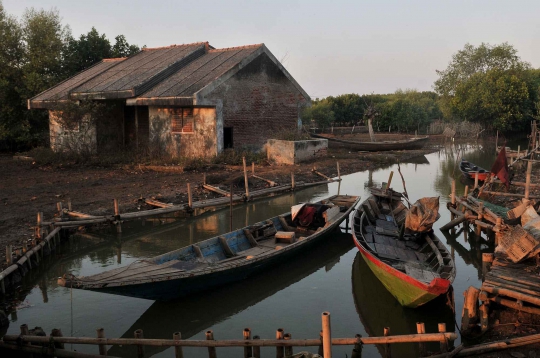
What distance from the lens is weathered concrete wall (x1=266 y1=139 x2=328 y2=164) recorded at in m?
22.1

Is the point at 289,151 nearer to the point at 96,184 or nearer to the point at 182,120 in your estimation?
the point at 182,120

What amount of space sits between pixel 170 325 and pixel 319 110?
1391 inches

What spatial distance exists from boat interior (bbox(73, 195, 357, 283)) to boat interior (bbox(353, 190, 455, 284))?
2.49 feet

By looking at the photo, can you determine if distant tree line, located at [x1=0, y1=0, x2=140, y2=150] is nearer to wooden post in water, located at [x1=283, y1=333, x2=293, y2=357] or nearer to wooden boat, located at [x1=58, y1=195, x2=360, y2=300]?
wooden boat, located at [x1=58, y1=195, x2=360, y2=300]

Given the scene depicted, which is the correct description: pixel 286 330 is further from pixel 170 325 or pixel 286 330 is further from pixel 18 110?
pixel 18 110

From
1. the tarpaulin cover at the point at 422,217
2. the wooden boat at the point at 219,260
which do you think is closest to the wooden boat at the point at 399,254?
the tarpaulin cover at the point at 422,217

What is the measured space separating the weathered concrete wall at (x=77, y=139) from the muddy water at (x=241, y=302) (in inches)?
400

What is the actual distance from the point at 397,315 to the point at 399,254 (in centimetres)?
156

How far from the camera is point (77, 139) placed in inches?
871

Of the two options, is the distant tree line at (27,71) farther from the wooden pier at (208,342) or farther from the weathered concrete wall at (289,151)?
the wooden pier at (208,342)

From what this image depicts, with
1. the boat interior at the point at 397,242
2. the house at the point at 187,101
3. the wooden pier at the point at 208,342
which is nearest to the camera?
the wooden pier at the point at 208,342

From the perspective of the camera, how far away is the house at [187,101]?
68.0ft

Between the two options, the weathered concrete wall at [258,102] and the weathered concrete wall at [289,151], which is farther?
the weathered concrete wall at [289,151]

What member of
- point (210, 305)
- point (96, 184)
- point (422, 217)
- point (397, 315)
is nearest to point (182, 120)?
point (96, 184)
